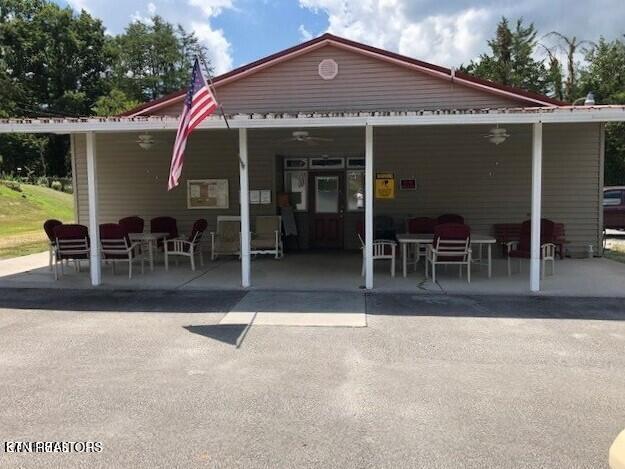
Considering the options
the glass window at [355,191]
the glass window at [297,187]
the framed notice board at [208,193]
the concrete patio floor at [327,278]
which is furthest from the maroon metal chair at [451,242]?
the framed notice board at [208,193]

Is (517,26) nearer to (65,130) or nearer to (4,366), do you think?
(65,130)

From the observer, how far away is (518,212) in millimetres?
11461

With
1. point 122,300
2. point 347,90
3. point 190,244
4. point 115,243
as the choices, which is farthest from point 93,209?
point 347,90

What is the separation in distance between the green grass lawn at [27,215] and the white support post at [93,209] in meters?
5.24

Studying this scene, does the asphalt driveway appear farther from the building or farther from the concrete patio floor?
the building

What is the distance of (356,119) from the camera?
7410 mm

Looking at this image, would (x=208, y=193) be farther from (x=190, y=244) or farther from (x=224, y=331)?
(x=224, y=331)

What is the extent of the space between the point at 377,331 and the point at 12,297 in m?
5.48

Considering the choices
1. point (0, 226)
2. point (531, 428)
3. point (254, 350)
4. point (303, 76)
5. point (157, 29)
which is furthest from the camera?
point (157, 29)

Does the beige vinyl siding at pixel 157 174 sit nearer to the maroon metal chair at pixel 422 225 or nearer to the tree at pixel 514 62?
the maroon metal chair at pixel 422 225

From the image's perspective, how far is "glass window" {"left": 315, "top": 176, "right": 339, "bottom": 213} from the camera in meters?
A: 12.5

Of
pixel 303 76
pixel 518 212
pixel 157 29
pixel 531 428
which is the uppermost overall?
pixel 157 29

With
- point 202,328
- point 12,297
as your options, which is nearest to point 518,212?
point 202,328

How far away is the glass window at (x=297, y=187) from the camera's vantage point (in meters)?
12.6
